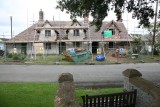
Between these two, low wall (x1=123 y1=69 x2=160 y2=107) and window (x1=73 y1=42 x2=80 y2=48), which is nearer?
low wall (x1=123 y1=69 x2=160 y2=107)

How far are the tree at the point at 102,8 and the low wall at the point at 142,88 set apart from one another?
589 centimetres

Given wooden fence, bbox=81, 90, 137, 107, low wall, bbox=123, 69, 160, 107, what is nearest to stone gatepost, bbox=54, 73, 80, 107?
wooden fence, bbox=81, 90, 137, 107

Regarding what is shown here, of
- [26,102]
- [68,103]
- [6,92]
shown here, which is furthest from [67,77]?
[6,92]

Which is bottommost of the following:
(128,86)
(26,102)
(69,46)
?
(26,102)

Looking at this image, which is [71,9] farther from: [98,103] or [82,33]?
[82,33]

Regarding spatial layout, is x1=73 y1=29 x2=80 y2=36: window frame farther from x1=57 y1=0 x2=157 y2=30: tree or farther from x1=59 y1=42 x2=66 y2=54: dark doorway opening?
x1=57 y1=0 x2=157 y2=30: tree

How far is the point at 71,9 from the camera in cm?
1409

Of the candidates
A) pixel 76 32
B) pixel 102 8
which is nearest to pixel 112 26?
pixel 76 32

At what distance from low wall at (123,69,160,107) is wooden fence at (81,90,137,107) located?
0.66ft

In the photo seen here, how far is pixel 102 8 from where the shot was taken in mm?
13797

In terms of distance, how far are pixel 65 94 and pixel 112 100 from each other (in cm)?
186

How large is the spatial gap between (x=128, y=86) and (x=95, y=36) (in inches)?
1448

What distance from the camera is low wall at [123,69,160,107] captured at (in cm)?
645

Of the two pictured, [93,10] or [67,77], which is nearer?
[67,77]
